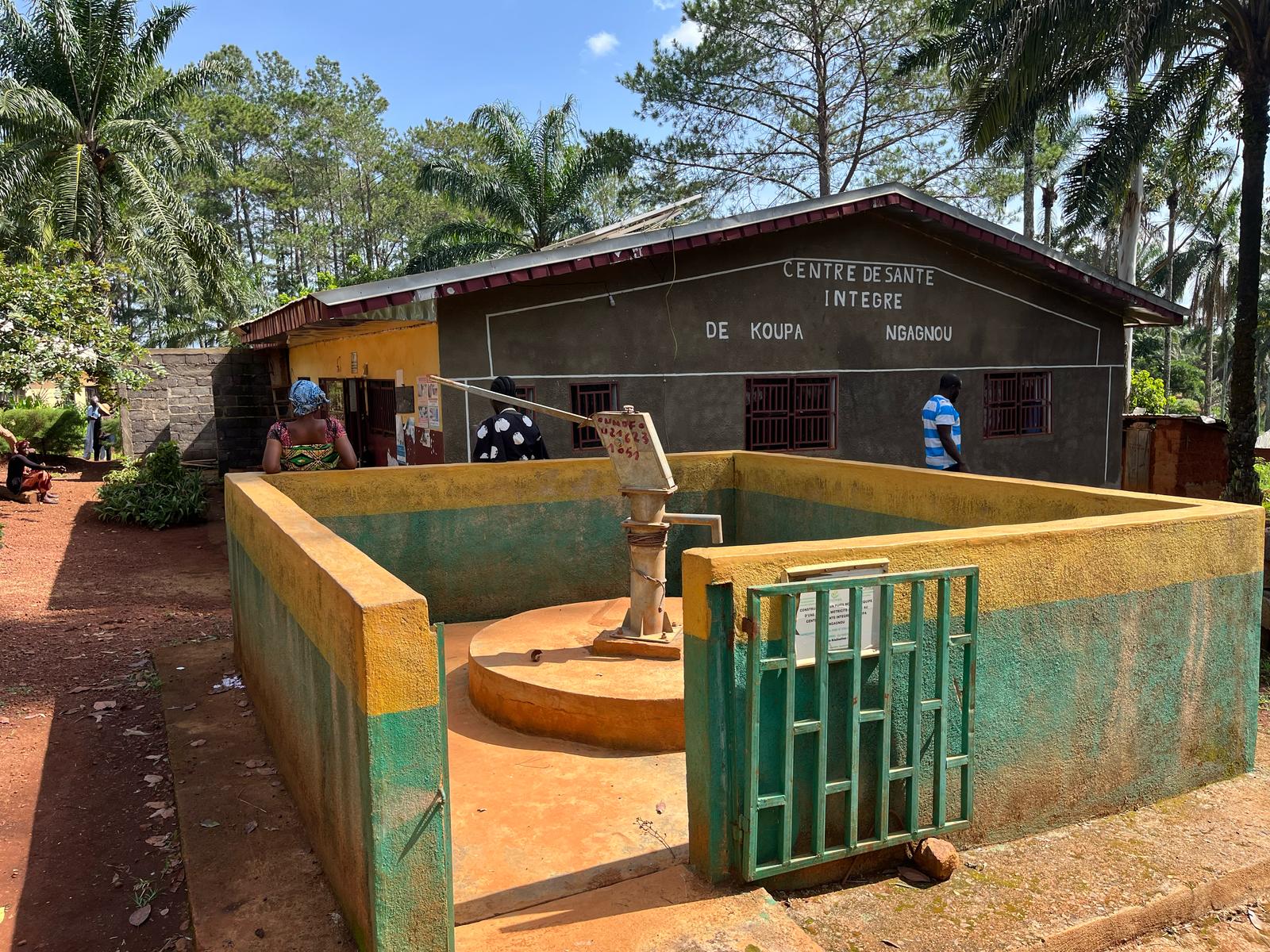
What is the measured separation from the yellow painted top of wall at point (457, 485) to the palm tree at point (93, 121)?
15.3m

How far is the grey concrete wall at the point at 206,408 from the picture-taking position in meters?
17.1

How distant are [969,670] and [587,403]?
734 centimetres

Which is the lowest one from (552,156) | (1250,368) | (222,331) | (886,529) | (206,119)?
(886,529)

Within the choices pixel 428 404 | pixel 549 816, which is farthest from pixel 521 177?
pixel 549 816

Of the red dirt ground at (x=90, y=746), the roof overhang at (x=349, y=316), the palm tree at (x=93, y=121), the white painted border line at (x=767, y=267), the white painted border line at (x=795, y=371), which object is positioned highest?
the palm tree at (x=93, y=121)

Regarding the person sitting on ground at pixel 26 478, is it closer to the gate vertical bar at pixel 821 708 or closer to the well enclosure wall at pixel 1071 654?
the well enclosure wall at pixel 1071 654

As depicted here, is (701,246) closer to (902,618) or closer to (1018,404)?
(1018,404)

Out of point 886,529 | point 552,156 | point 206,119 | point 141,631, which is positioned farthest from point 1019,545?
point 206,119

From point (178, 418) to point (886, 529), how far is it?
15.9m

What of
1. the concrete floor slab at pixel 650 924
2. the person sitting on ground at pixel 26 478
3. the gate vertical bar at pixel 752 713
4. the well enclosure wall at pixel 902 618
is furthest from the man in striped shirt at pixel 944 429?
the person sitting on ground at pixel 26 478

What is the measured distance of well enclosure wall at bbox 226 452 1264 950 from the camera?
282cm

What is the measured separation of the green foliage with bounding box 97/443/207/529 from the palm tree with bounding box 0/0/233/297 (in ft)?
23.4

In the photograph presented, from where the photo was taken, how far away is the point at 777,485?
7.32 m

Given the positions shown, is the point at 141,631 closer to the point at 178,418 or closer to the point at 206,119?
the point at 178,418
